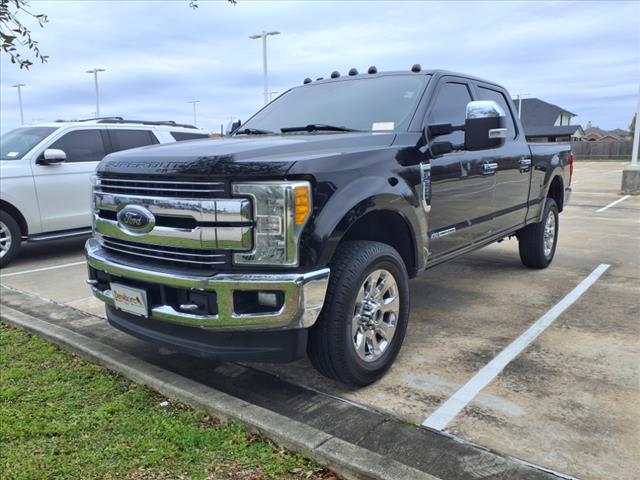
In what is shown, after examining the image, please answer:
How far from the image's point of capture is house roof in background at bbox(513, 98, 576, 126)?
6700 centimetres

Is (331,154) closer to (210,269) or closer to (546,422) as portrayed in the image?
(210,269)

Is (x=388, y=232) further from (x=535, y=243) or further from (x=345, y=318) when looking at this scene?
(x=535, y=243)

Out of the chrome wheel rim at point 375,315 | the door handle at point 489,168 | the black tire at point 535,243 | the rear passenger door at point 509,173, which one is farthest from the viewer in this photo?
the black tire at point 535,243

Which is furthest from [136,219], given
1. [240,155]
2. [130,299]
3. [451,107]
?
[451,107]

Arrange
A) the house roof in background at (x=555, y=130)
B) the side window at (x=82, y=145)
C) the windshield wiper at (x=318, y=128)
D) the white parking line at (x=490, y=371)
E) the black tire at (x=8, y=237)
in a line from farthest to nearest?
the house roof in background at (x=555, y=130)
the side window at (x=82, y=145)
the black tire at (x=8, y=237)
the windshield wiper at (x=318, y=128)
the white parking line at (x=490, y=371)

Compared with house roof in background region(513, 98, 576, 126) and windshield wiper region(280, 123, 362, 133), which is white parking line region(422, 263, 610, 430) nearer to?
windshield wiper region(280, 123, 362, 133)

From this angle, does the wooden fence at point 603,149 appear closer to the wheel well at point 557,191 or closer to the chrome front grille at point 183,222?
the wheel well at point 557,191

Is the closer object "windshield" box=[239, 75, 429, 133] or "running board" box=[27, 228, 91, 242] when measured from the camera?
"windshield" box=[239, 75, 429, 133]

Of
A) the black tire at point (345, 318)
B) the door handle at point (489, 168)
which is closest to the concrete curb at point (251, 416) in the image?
the black tire at point (345, 318)

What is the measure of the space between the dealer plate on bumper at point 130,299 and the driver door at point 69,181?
465 cm

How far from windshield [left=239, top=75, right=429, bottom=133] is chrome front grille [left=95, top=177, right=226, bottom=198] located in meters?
1.43

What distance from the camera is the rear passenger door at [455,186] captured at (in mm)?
4180

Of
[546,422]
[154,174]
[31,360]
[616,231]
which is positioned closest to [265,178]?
[154,174]

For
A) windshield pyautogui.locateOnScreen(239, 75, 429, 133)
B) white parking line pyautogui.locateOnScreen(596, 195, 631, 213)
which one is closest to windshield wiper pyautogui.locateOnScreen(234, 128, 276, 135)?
windshield pyautogui.locateOnScreen(239, 75, 429, 133)
